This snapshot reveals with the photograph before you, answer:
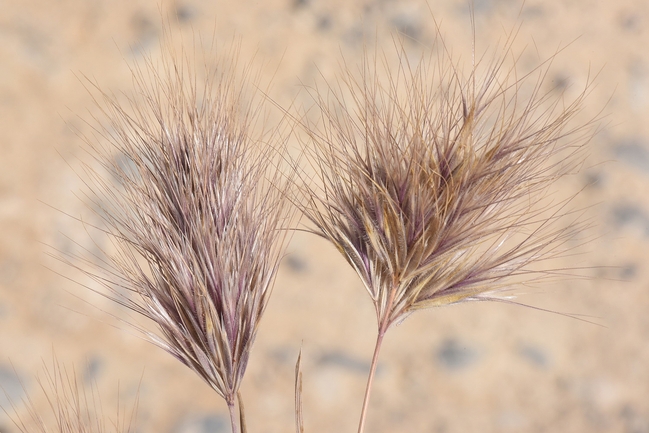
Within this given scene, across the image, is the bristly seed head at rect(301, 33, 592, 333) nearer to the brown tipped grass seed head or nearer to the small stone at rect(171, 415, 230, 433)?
the brown tipped grass seed head

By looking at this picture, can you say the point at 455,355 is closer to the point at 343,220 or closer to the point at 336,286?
the point at 336,286

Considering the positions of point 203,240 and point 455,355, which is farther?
point 455,355

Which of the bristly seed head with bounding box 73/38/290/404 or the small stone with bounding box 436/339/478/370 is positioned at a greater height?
the small stone with bounding box 436/339/478/370

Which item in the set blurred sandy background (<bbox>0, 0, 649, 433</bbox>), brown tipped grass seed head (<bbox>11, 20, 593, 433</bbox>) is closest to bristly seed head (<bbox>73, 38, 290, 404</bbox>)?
brown tipped grass seed head (<bbox>11, 20, 593, 433</bbox>)

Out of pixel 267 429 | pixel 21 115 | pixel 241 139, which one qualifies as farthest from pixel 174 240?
pixel 21 115

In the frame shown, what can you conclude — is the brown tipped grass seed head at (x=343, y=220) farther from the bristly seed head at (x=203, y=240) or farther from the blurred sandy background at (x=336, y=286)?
the blurred sandy background at (x=336, y=286)

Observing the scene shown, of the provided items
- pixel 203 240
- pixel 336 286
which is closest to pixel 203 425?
pixel 336 286

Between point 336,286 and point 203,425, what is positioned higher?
point 336,286

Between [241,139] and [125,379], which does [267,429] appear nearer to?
[125,379]
